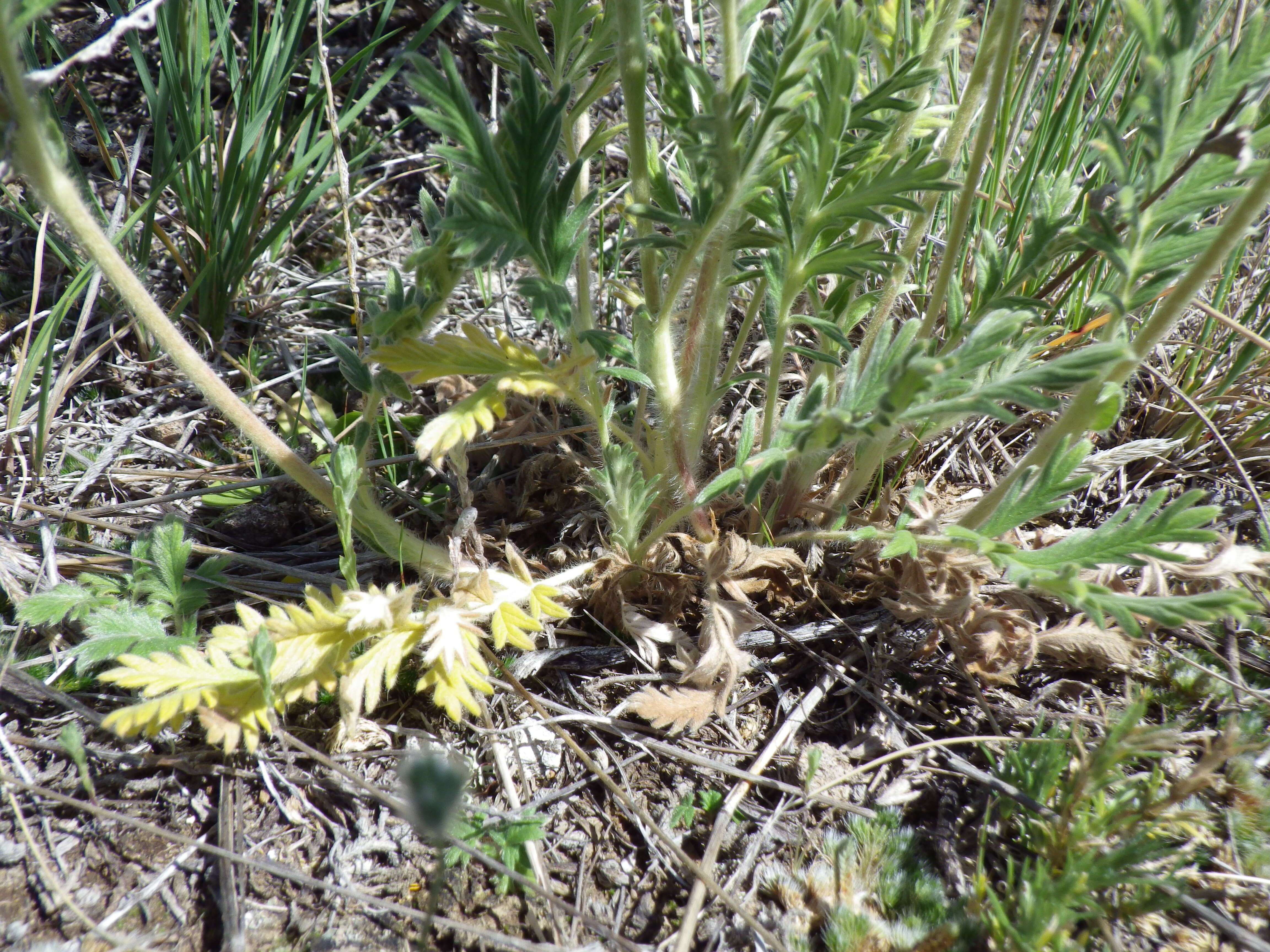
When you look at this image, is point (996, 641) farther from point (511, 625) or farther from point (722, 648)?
point (511, 625)

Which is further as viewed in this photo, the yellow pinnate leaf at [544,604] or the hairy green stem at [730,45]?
the yellow pinnate leaf at [544,604]

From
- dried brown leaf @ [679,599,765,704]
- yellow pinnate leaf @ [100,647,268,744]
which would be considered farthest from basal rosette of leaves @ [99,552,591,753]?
dried brown leaf @ [679,599,765,704]

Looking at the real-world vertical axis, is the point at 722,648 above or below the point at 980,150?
below

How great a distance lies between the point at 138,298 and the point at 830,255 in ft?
4.06

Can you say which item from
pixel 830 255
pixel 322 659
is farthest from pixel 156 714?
pixel 830 255

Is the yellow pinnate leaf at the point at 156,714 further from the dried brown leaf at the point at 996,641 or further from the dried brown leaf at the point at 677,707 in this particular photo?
the dried brown leaf at the point at 996,641

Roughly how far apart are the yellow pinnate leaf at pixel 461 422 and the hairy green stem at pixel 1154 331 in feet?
3.24

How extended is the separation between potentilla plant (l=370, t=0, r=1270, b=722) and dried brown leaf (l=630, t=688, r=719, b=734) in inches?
3.5

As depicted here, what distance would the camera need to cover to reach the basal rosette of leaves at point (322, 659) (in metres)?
1.36

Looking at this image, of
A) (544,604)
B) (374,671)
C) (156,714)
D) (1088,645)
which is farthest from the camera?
(1088,645)

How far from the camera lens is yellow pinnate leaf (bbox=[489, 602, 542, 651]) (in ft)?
4.93

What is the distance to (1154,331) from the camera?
1331 mm

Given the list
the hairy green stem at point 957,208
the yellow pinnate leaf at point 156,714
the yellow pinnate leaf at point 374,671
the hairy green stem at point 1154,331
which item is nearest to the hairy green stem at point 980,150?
the hairy green stem at point 957,208

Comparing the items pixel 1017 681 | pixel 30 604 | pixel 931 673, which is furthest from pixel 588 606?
pixel 30 604
